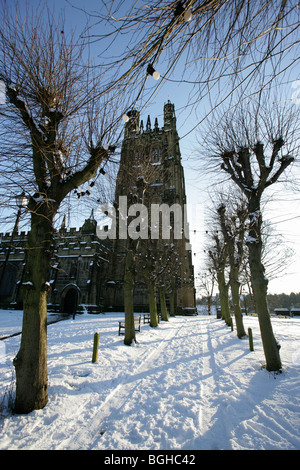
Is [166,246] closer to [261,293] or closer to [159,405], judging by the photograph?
[261,293]

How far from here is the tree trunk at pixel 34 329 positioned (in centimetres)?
318

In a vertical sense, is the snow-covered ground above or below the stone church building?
below

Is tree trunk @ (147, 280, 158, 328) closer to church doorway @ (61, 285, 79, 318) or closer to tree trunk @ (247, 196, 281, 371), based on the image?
tree trunk @ (247, 196, 281, 371)

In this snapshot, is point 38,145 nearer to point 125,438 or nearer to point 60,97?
point 60,97

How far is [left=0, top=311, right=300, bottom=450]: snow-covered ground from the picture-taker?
265cm

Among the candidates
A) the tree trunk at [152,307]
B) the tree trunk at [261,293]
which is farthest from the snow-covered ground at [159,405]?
the tree trunk at [152,307]

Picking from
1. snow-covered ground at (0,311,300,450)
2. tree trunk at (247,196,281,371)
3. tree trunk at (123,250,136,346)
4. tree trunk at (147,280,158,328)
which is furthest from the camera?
tree trunk at (147,280,158,328)

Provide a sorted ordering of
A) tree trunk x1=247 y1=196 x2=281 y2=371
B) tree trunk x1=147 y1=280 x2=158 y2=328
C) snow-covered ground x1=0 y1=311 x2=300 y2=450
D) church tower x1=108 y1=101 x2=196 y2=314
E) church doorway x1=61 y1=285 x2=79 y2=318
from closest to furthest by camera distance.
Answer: snow-covered ground x1=0 y1=311 x2=300 y2=450 → tree trunk x1=247 y1=196 x2=281 y2=371 → tree trunk x1=147 y1=280 x2=158 y2=328 → church tower x1=108 y1=101 x2=196 y2=314 → church doorway x1=61 y1=285 x2=79 y2=318

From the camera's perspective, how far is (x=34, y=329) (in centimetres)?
338

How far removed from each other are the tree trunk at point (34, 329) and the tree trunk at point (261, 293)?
524cm

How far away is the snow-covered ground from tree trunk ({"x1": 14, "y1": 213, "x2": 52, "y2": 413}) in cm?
24

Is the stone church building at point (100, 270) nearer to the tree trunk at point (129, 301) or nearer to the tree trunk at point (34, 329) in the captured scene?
the tree trunk at point (129, 301)

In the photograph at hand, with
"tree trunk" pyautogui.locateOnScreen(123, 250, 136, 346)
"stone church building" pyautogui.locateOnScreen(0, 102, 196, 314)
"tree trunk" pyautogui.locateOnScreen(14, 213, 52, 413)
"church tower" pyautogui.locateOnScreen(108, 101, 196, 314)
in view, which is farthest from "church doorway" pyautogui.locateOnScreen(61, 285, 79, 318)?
"tree trunk" pyautogui.locateOnScreen(14, 213, 52, 413)
